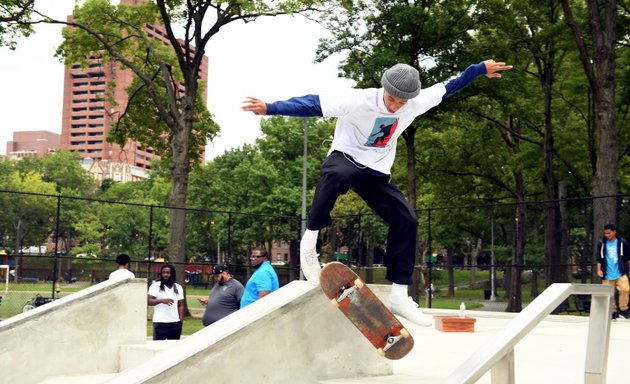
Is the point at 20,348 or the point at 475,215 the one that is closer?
the point at 20,348

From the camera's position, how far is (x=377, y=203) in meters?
5.49

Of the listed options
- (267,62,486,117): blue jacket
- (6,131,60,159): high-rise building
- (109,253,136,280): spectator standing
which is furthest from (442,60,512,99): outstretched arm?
(6,131,60,159): high-rise building

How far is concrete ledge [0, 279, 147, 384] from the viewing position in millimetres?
7871

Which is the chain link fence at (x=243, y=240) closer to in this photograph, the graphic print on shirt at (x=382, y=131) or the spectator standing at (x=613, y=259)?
the spectator standing at (x=613, y=259)

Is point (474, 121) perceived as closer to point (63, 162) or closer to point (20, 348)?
point (20, 348)

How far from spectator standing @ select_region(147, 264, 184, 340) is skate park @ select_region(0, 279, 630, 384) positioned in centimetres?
31

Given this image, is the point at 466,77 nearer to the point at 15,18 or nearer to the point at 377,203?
the point at 377,203

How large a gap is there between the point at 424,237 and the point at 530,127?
462 inches

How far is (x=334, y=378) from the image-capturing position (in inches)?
230

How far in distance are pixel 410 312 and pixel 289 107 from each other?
6.44 ft

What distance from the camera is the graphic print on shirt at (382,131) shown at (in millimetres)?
5297

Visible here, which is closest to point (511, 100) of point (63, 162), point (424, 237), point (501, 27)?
point (501, 27)

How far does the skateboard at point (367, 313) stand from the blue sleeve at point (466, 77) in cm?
176

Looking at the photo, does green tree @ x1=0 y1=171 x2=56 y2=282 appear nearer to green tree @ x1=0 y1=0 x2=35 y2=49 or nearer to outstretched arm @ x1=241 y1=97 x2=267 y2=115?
green tree @ x1=0 y1=0 x2=35 y2=49
